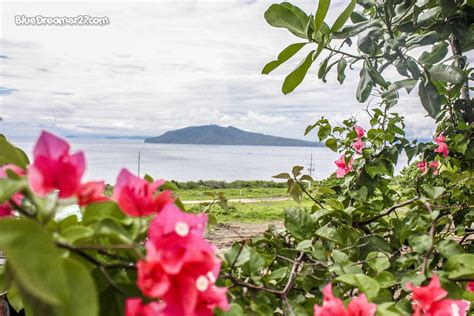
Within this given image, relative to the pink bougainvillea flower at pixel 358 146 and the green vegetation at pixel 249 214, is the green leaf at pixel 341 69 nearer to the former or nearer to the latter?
the pink bougainvillea flower at pixel 358 146

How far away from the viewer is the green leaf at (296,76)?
2.63ft

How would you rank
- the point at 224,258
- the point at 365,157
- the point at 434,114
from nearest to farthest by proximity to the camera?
the point at 224,258, the point at 434,114, the point at 365,157

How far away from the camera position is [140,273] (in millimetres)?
299

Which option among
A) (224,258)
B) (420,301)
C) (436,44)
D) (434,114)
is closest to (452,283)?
(420,301)

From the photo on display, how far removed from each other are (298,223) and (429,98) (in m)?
0.47

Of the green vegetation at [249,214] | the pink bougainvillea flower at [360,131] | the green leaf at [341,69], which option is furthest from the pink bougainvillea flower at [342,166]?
the green vegetation at [249,214]

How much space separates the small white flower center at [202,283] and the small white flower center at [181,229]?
1.3 inches

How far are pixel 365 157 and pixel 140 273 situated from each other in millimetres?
1092

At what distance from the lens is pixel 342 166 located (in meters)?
1.37

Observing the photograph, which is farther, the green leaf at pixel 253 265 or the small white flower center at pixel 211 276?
the green leaf at pixel 253 265

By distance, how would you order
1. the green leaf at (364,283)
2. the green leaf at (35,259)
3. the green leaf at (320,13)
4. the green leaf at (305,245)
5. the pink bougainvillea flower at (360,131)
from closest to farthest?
the green leaf at (35,259) < the green leaf at (364,283) < the green leaf at (305,245) < the green leaf at (320,13) < the pink bougainvillea flower at (360,131)

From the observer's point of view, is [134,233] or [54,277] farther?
[134,233]

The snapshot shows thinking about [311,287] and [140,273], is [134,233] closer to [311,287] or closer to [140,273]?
[140,273]

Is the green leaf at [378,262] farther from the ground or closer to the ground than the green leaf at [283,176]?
closer to the ground
